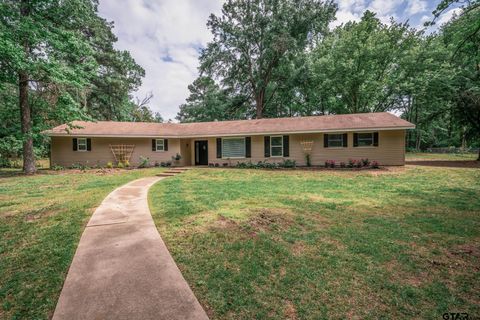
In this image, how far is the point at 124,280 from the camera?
2.60 metres

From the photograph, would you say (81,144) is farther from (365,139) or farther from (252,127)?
(365,139)

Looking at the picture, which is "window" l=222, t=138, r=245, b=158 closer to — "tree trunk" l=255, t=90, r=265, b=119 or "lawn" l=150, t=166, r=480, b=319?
"lawn" l=150, t=166, r=480, b=319

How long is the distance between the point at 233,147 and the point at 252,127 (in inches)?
75.9

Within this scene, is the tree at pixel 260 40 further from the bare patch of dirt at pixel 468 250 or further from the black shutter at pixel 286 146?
the bare patch of dirt at pixel 468 250

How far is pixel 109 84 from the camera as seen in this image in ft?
72.0

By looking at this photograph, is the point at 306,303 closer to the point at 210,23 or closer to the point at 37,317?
the point at 37,317

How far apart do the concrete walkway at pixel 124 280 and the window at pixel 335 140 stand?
40.8 ft

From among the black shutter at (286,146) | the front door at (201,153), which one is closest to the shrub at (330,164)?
the black shutter at (286,146)

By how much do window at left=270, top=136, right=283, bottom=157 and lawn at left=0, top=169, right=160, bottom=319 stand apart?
10.2 metres

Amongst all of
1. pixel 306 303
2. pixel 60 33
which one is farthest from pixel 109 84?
pixel 306 303

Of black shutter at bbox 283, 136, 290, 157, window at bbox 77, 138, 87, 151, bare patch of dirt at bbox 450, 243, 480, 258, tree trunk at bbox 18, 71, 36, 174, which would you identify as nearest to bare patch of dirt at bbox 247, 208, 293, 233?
bare patch of dirt at bbox 450, 243, 480, 258

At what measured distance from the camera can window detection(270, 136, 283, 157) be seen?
14789 mm

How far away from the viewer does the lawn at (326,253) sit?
230 centimetres

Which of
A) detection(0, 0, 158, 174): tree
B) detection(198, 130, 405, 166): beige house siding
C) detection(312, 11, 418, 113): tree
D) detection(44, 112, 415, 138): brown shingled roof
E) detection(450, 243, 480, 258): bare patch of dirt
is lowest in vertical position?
detection(450, 243, 480, 258): bare patch of dirt
